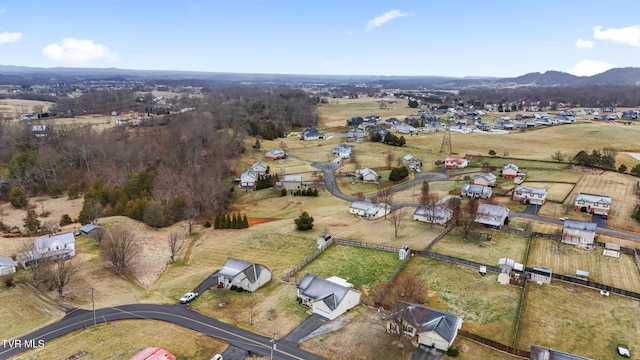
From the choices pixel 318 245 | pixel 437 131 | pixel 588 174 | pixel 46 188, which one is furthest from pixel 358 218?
pixel 437 131

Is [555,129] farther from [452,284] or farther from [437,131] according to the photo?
[452,284]

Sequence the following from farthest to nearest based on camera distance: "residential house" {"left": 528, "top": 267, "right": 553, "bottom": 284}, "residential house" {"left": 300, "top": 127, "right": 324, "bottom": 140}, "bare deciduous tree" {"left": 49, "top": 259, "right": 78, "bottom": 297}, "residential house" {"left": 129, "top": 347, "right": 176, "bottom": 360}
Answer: "residential house" {"left": 300, "top": 127, "right": 324, "bottom": 140} → "residential house" {"left": 528, "top": 267, "right": 553, "bottom": 284} → "bare deciduous tree" {"left": 49, "top": 259, "right": 78, "bottom": 297} → "residential house" {"left": 129, "top": 347, "right": 176, "bottom": 360}

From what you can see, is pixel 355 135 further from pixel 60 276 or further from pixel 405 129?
pixel 60 276

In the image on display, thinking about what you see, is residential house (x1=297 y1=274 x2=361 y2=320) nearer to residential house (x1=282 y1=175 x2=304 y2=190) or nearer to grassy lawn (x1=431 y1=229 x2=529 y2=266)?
grassy lawn (x1=431 y1=229 x2=529 y2=266)

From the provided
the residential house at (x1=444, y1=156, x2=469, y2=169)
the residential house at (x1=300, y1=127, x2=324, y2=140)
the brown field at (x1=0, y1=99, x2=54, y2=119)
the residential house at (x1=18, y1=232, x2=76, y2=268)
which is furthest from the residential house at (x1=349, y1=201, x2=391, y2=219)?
the brown field at (x1=0, y1=99, x2=54, y2=119)

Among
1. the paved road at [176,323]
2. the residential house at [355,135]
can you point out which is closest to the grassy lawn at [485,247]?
the paved road at [176,323]

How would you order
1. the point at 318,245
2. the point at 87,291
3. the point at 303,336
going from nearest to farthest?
1. the point at 303,336
2. the point at 87,291
3. the point at 318,245
